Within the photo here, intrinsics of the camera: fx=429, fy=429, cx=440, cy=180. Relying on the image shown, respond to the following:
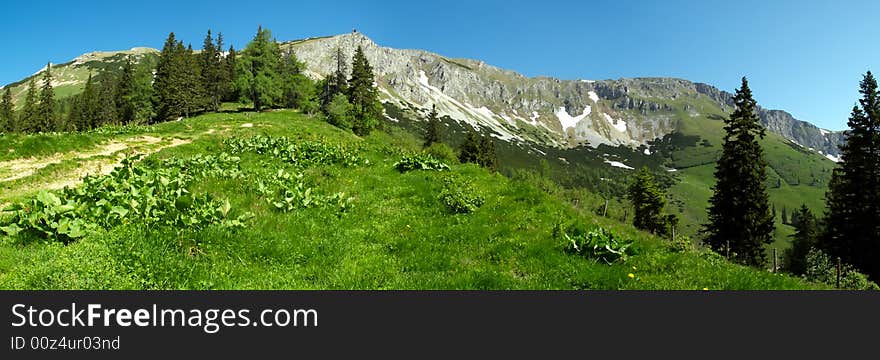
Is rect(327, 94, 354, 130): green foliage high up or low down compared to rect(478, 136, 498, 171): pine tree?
up

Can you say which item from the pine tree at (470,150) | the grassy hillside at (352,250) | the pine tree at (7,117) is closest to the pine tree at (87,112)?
the pine tree at (7,117)

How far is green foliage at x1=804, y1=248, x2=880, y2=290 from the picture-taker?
22.4 m

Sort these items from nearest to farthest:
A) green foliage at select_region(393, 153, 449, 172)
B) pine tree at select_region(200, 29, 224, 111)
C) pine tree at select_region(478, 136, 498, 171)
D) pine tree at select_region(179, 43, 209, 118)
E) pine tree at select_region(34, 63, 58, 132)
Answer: green foliage at select_region(393, 153, 449, 172), pine tree at select_region(179, 43, 209, 118), pine tree at select_region(200, 29, 224, 111), pine tree at select_region(34, 63, 58, 132), pine tree at select_region(478, 136, 498, 171)

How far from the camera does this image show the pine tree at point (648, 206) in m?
71.8

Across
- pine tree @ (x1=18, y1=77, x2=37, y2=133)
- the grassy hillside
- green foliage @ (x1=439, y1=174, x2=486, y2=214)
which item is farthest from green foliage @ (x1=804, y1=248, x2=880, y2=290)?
pine tree @ (x1=18, y1=77, x2=37, y2=133)

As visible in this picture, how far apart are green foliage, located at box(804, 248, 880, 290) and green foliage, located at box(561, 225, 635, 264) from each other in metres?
12.3

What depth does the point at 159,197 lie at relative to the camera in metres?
10.6

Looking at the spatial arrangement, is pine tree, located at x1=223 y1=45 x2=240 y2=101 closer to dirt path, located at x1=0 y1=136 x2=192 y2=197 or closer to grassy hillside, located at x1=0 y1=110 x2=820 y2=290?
dirt path, located at x1=0 y1=136 x2=192 y2=197

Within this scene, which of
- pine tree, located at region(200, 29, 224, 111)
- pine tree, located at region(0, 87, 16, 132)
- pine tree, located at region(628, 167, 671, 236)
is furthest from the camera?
pine tree, located at region(0, 87, 16, 132)

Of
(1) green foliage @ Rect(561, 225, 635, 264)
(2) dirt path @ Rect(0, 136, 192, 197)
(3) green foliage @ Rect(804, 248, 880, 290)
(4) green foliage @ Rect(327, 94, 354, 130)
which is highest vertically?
(4) green foliage @ Rect(327, 94, 354, 130)

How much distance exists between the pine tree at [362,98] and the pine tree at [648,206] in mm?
47557

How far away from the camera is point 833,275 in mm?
26250
